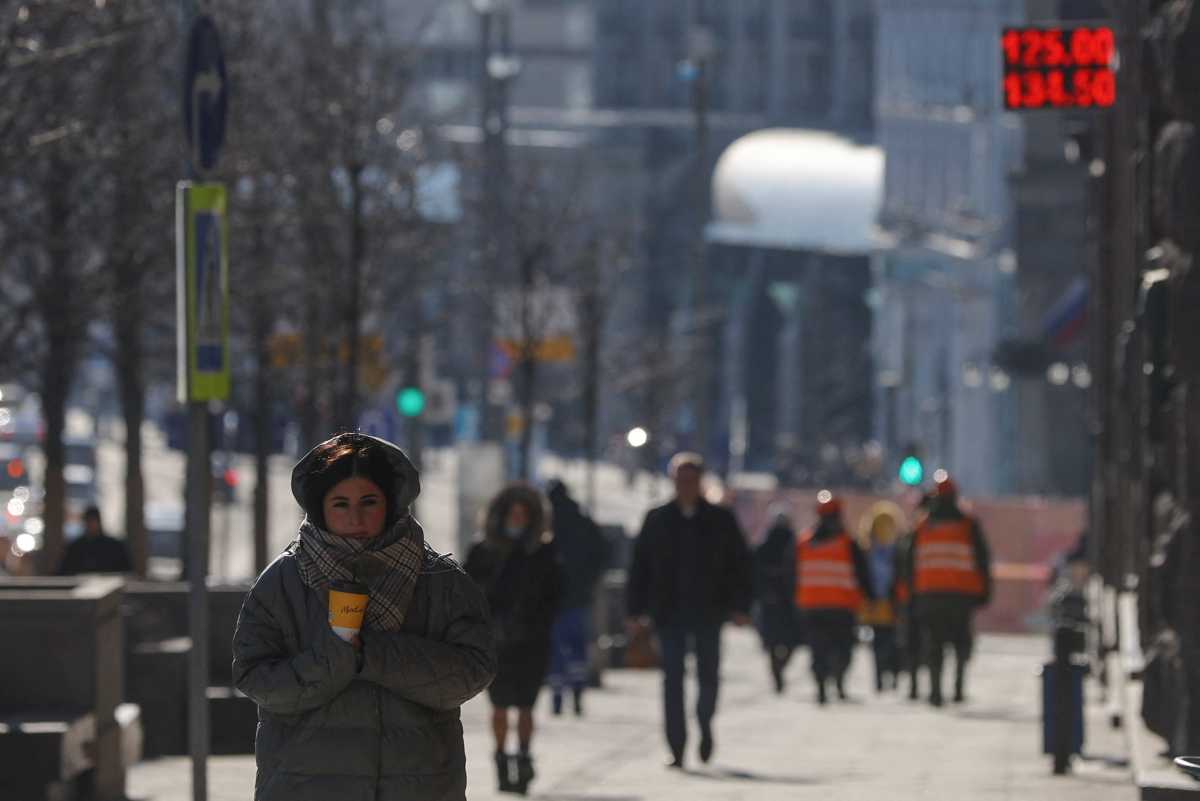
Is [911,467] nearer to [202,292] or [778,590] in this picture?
[778,590]

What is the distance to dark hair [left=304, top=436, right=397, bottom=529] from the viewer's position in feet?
22.2

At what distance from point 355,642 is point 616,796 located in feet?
23.9

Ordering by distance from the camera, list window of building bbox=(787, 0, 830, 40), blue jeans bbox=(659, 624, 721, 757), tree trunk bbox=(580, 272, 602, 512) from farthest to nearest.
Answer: window of building bbox=(787, 0, 830, 40) < tree trunk bbox=(580, 272, 602, 512) < blue jeans bbox=(659, 624, 721, 757)

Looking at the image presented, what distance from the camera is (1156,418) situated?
12695mm

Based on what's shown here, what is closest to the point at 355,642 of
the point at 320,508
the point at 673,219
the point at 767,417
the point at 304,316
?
the point at 320,508

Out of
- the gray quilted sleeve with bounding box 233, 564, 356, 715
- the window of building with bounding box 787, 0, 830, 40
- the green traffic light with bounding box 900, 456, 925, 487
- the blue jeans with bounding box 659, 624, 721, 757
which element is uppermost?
the window of building with bounding box 787, 0, 830, 40

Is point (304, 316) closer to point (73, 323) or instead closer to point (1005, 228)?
point (73, 323)

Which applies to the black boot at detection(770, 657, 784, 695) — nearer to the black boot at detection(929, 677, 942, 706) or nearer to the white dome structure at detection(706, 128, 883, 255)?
the black boot at detection(929, 677, 942, 706)

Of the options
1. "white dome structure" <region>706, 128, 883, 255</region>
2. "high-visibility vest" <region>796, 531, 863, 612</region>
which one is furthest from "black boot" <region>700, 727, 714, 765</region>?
"white dome structure" <region>706, 128, 883, 255</region>

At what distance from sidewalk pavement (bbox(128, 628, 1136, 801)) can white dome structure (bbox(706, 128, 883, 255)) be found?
68670 mm

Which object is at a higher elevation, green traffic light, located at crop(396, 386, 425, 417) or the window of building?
the window of building

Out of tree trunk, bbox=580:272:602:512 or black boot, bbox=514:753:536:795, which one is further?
tree trunk, bbox=580:272:602:512

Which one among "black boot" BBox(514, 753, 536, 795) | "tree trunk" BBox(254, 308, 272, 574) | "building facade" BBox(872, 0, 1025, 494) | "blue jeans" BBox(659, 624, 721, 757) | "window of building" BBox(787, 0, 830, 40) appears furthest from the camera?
"window of building" BBox(787, 0, 830, 40)

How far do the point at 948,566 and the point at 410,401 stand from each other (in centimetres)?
935
